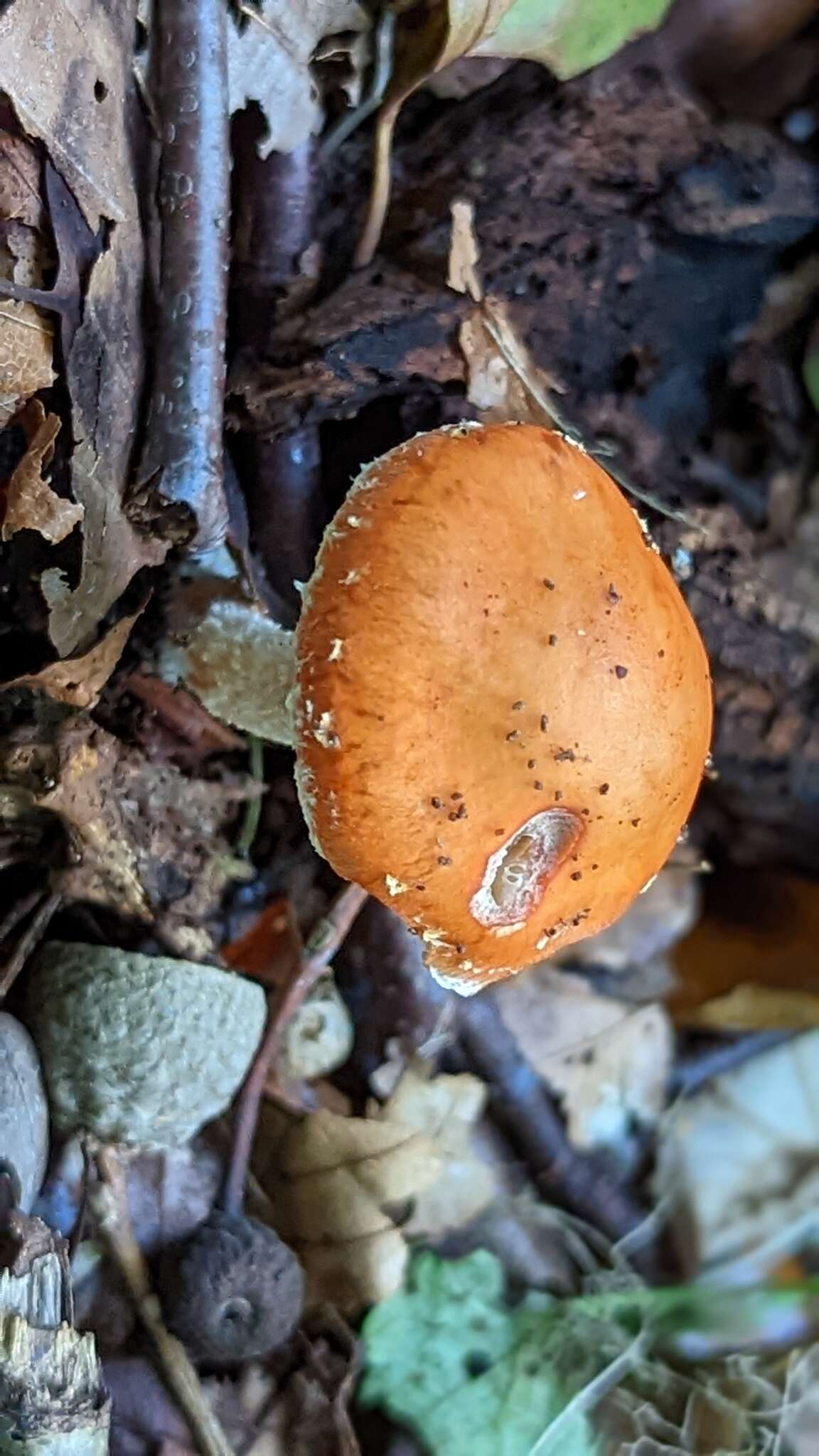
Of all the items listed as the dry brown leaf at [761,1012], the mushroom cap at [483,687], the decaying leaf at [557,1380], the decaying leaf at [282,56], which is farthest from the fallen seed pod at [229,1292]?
the decaying leaf at [282,56]

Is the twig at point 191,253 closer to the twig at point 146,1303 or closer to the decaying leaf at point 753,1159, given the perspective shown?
the twig at point 146,1303

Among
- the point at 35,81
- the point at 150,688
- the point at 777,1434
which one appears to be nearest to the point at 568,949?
the point at 777,1434

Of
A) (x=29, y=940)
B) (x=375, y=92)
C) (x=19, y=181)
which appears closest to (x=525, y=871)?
(x=29, y=940)

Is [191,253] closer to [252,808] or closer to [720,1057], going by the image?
[252,808]

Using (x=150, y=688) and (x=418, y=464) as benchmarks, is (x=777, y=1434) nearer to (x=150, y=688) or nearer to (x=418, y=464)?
(x=150, y=688)

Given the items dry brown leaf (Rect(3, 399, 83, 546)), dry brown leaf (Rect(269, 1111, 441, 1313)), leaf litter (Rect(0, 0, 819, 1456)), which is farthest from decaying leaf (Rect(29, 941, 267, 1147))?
dry brown leaf (Rect(3, 399, 83, 546))

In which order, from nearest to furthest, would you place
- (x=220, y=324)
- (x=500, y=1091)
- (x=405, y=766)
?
(x=405, y=766), (x=220, y=324), (x=500, y=1091)

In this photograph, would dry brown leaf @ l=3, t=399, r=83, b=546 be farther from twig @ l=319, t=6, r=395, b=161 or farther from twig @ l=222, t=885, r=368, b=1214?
twig @ l=222, t=885, r=368, b=1214
